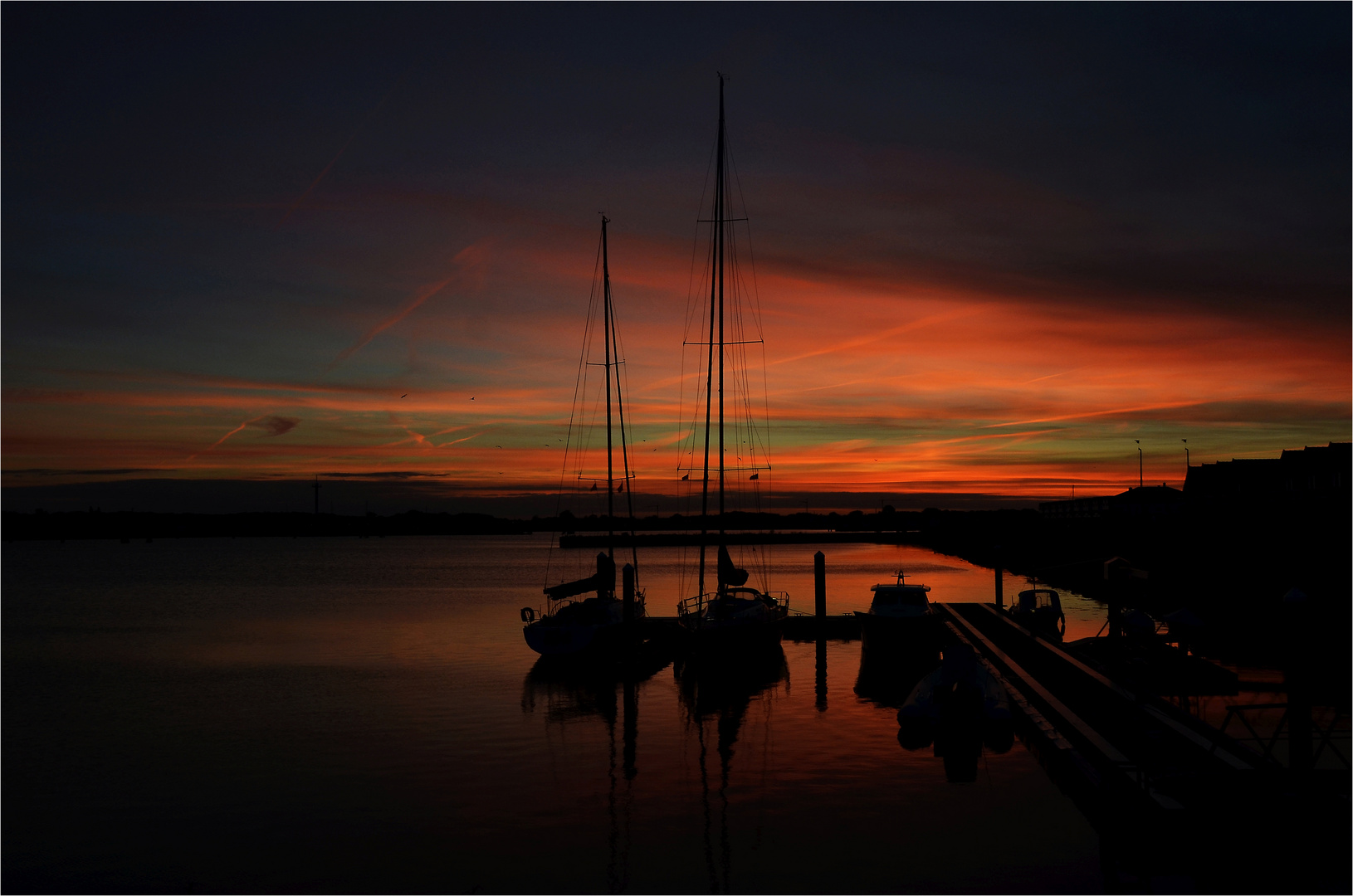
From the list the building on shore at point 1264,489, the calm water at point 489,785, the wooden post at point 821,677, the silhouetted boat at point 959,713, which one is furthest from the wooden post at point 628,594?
the building on shore at point 1264,489

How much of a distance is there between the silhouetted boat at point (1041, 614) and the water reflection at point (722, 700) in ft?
32.1

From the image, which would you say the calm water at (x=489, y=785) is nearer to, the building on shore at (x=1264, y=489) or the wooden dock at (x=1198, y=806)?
the wooden dock at (x=1198, y=806)

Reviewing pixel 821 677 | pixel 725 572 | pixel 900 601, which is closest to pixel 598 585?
pixel 725 572

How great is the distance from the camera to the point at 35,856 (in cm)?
2033

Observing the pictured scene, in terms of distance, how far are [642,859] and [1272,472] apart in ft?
410

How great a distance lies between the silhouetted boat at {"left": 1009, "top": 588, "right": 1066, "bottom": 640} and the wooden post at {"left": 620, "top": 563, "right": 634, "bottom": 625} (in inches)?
689

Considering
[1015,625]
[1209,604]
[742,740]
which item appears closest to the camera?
[742,740]

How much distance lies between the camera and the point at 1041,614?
1861 inches

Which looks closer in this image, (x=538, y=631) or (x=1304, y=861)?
(x=1304, y=861)

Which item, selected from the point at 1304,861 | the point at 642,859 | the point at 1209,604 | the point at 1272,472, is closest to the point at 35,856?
the point at 642,859

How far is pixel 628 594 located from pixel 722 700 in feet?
34.8

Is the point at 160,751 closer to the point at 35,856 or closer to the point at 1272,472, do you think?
the point at 35,856

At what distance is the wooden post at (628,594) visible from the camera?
145ft

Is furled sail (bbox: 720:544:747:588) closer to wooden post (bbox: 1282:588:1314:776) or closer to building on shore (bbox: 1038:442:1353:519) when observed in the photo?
wooden post (bbox: 1282:588:1314:776)
